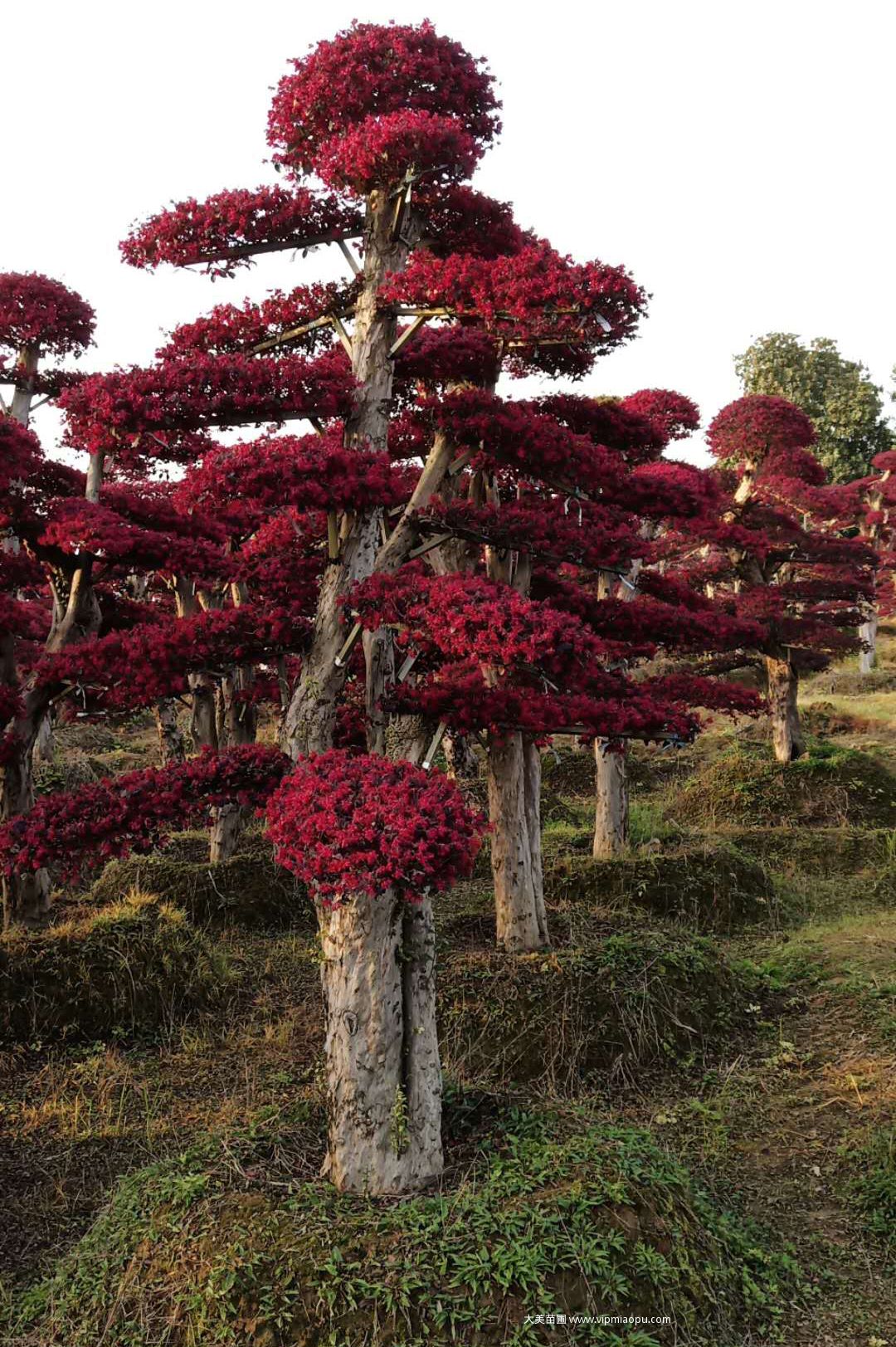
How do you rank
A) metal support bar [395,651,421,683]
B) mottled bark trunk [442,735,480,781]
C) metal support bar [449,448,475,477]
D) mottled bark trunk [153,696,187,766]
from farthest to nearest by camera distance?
1. mottled bark trunk [442,735,480,781]
2. mottled bark trunk [153,696,187,766]
3. metal support bar [449,448,475,477]
4. metal support bar [395,651,421,683]

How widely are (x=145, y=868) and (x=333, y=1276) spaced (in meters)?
8.45

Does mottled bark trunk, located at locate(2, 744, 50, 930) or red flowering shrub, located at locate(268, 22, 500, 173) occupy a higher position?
red flowering shrub, located at locate(268, 22, 500, 173)

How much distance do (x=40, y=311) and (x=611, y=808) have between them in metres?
9.20

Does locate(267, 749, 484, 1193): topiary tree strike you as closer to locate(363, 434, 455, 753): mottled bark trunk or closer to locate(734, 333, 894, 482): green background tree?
locate(363, 434, 455, 753): mottled bark trunk

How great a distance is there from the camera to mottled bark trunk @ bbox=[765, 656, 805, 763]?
18.3 metres

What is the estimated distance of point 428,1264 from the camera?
4.96 metres

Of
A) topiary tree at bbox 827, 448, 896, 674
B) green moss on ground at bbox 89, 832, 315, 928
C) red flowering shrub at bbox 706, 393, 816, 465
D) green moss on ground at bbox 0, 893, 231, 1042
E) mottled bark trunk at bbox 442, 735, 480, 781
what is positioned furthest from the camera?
topiary tree at bbox 827, 448, 896, 674

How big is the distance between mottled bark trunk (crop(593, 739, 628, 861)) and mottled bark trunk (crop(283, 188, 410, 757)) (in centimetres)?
788

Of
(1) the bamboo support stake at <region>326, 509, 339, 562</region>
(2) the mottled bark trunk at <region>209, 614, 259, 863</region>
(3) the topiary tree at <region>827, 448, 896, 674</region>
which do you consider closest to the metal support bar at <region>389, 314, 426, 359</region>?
(1) the bamboo support stake at <region>326, 509, 339, 562</region>

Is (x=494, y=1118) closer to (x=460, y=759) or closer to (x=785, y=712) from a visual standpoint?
(x=460, y=759)

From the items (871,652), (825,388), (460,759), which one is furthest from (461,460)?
(825,388)

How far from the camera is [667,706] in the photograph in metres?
6.70

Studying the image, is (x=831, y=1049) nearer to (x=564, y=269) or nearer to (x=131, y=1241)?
(x=131, y=1241)

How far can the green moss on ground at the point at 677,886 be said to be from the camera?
12.1m
